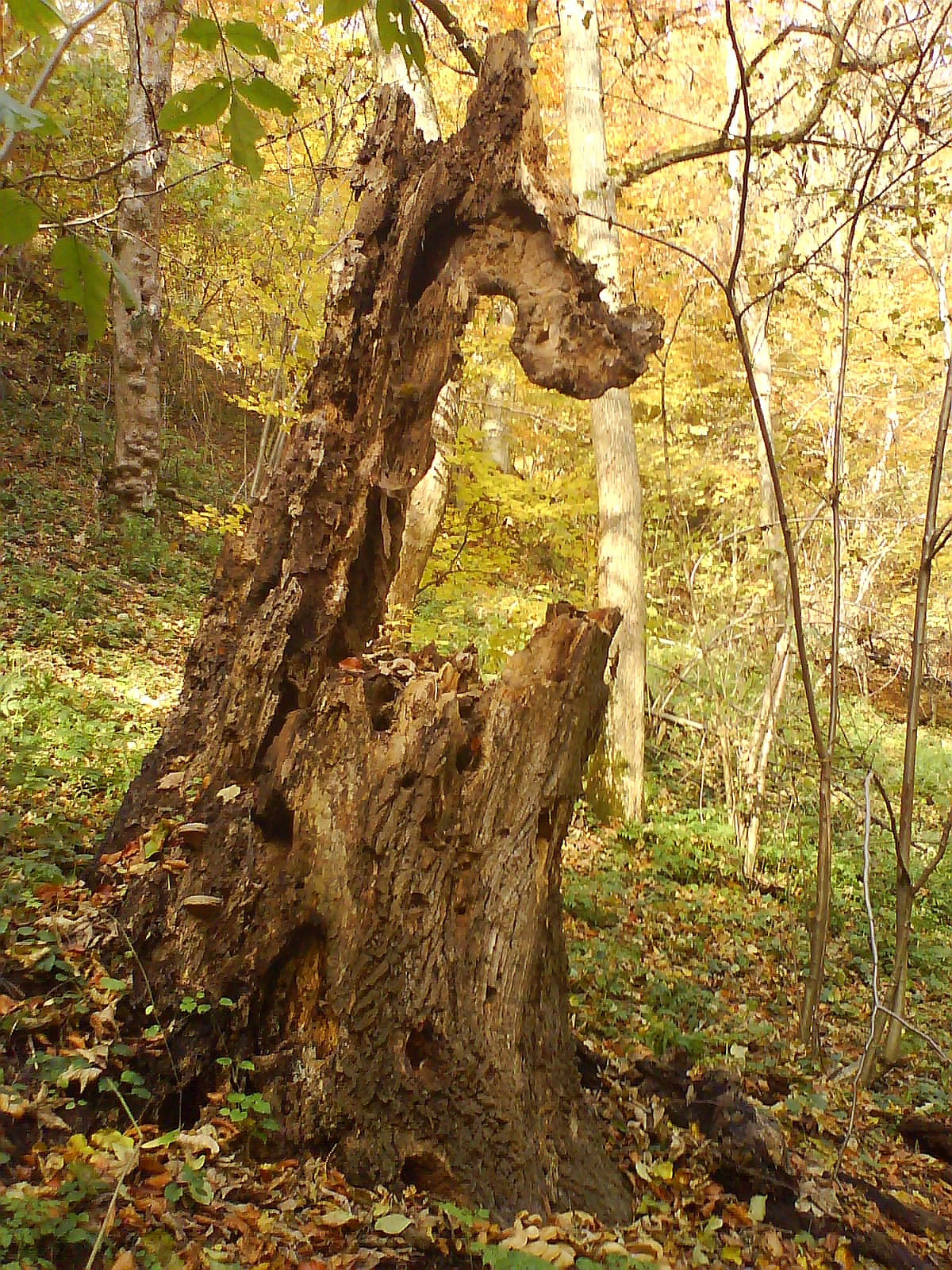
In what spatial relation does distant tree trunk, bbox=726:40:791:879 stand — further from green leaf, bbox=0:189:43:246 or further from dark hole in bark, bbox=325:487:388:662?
green leaf, bbox=0:189:43:246

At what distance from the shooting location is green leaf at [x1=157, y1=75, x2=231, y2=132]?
123cm

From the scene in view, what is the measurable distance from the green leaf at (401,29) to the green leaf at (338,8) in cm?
4

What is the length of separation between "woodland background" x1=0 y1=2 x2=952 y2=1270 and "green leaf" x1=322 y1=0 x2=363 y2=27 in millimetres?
302

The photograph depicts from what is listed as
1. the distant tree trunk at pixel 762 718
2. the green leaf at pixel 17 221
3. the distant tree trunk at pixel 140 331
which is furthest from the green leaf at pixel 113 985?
the distant tree trunk at pixel 140 331

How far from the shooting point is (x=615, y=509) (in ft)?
29.2

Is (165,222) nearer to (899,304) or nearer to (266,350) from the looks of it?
(266,350)

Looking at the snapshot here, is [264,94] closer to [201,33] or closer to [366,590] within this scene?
[201,33]

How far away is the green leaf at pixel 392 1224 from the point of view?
2.44m

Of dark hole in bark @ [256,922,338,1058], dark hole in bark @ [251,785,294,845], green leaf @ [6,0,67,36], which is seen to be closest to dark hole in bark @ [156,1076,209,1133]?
dark hole in bark @ [256,922,338,1058]

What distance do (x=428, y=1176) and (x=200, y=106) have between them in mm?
2842

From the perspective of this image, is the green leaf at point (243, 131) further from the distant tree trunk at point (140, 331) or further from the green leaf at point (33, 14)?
the distant tree trunk at point (140, 331)

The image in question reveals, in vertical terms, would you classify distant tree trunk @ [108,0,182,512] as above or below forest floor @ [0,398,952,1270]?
above

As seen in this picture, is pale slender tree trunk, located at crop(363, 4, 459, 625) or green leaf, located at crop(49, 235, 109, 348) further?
pale slender tree trunk, located at crop(363, 4, 459, 625)

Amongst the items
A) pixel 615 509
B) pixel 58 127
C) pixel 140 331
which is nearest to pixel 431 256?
pixel 58 127
